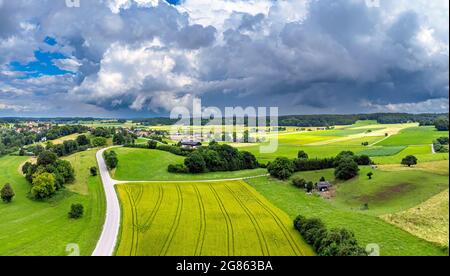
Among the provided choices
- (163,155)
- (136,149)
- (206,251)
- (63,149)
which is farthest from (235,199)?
(63,149)

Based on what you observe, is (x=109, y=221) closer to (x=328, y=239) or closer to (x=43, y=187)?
(x=43, y=187)

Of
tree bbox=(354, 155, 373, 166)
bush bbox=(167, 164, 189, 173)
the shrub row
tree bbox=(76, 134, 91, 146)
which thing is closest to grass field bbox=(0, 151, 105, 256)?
bush bbox=(167, 164, 189, 173)

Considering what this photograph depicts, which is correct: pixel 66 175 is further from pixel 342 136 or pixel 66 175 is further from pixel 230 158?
pixel 342 136

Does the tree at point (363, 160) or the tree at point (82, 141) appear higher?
the tree at point (82, 141)

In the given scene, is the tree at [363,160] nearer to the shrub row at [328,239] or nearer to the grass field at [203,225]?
the grass field at [203,225]

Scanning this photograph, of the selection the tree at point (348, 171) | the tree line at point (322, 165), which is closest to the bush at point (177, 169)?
the tree line at point (322, 165)

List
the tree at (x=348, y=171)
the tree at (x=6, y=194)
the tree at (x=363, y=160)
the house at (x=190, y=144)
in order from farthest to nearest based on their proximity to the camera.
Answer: the house at (x=190, y=144)
the tree at (x=363, y=160)
the tree at (x=348, y=171)
the tree at (x=6, y=194)

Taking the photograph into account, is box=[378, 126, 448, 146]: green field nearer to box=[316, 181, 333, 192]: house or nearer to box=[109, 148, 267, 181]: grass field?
box=[316, 181, 333, 192]: house
